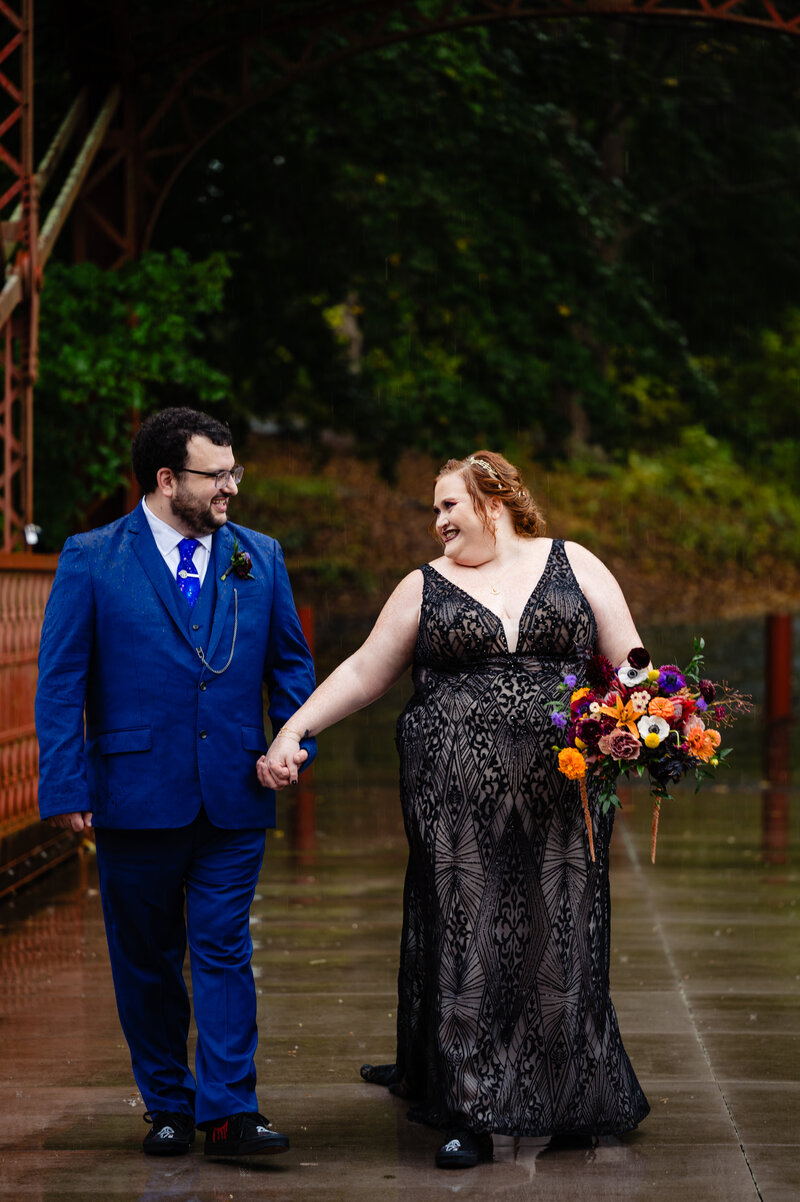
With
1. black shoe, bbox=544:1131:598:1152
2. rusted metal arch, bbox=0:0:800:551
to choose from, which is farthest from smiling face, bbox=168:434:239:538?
rusted metal arch, bbox=0:0:800:551

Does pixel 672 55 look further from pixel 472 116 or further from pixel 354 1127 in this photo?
pixel 354 1127

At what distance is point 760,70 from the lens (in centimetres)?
2470

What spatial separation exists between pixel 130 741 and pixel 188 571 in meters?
0.53

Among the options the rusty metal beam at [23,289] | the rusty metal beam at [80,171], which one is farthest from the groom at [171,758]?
the rusty metal beam at [80,171]

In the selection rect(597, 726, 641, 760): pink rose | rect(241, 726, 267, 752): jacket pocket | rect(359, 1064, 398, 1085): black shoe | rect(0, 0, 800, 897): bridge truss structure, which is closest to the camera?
rect(597, 726, 641, 760): pink rose

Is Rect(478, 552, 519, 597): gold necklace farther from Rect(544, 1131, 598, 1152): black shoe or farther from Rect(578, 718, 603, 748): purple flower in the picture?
Rect(544, 1131, 598, 1152): black shoe

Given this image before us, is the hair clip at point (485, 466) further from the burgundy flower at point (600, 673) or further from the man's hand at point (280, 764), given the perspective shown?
the man's hand at point (280, 764)

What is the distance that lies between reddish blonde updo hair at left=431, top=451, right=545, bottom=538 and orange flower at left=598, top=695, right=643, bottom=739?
73cm

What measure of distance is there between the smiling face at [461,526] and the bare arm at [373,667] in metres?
0.15

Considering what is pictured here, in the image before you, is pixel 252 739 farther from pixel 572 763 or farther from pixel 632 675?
pixel 632 675

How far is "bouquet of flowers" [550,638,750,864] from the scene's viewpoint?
181 inches

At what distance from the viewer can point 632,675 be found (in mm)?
4703

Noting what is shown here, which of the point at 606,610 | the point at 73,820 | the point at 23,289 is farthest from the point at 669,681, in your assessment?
the point at 23,289

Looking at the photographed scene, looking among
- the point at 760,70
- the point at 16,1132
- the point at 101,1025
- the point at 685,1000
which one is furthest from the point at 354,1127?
the point at 760,70
